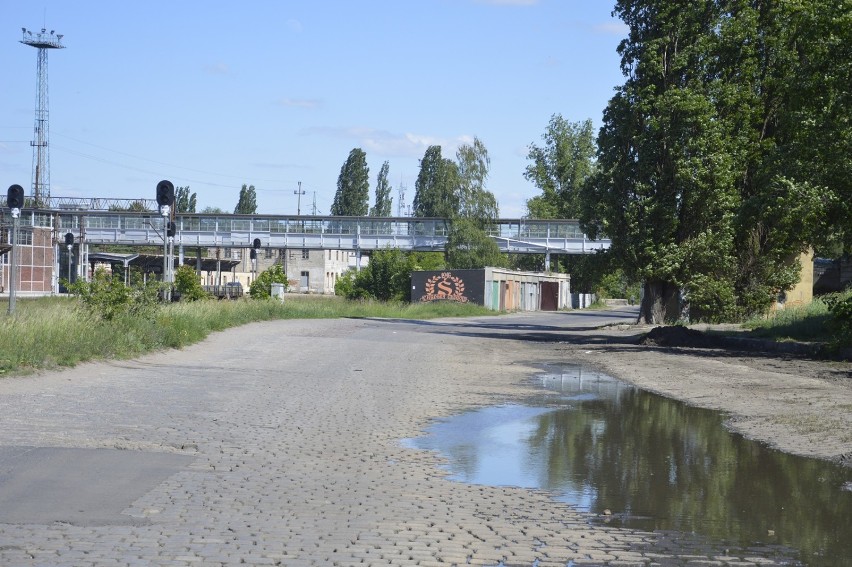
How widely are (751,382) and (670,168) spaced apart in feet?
69.5

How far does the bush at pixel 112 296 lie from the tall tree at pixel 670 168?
70.7 feet

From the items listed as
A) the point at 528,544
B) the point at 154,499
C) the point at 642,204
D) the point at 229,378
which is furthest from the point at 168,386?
the point at 642,204

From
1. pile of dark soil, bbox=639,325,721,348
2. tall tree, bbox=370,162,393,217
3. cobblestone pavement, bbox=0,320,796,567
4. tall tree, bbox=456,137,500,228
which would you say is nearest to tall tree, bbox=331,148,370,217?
tall tree, bbox=370,162,393,217

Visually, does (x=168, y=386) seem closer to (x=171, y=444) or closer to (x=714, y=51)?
(x=171, y=444)

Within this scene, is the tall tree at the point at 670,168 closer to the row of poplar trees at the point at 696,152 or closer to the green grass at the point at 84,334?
the row of poplar trees at the point at 696,152

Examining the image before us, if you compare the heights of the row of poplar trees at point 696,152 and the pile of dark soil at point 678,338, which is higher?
the row of poplar trees at point 696,152

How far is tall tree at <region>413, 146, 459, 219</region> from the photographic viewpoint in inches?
3285

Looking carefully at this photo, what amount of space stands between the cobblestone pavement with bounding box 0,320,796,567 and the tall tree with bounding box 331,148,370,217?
9710 centimetres

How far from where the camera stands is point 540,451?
998 cm

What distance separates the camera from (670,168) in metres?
Answer: 37.5

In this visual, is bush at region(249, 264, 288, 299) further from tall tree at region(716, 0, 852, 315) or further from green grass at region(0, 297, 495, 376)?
tall tree at region(716, 0, 852, 315)

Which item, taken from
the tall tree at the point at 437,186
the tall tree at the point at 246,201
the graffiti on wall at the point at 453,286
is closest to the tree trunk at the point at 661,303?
the graffiti on wall at the point at 453,286

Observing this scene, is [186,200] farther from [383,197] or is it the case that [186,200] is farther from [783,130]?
[783,130]

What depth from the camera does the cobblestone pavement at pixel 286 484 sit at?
18.9 feet
